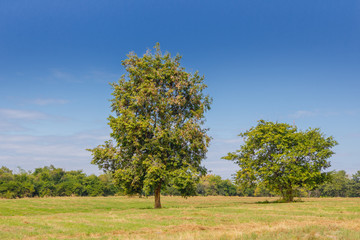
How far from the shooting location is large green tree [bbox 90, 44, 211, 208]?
109 ft

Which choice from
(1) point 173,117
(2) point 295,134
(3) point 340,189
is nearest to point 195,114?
(1) point 173,117

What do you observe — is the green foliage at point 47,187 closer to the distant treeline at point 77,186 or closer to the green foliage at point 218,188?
the distant treeline at point 77,186

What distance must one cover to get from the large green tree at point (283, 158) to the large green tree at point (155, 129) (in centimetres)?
1547

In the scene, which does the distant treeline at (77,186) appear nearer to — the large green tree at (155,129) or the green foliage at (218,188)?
the green foliage at (218,188)

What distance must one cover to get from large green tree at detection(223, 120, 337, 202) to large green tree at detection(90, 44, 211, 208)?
15.5 m

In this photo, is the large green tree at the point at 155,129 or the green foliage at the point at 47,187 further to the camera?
the green foliage at the point at 47,187

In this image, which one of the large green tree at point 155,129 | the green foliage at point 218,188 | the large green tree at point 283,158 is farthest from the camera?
the green foliage at point 218,188

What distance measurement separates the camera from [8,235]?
15906 millimetres

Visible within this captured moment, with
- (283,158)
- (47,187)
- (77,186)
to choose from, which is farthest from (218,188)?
(283,158)

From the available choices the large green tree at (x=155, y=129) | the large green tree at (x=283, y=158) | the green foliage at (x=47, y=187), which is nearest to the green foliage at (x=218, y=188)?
the green foliage at (x=47, y=187)

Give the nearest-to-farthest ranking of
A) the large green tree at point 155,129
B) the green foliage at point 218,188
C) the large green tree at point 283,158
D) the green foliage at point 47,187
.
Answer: the large green tree at point 155,129 → the large green tree at point 283,158 → the green foliage at point 47,187 → the green foliage at point 218,188

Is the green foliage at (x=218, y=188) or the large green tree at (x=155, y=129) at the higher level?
the large green tree at (x=155, y=129)

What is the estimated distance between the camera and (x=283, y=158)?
4594 centimetres

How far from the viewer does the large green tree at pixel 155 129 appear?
33.3 meters
